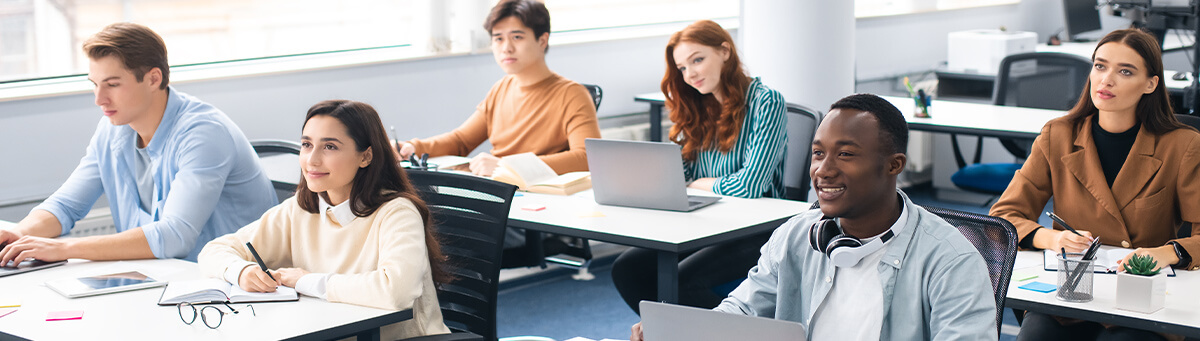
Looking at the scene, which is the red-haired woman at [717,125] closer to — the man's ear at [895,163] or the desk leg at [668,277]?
the desk leg at [668,277]

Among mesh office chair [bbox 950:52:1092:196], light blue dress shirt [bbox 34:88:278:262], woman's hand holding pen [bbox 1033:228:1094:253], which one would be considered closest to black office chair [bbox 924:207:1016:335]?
woman's hand holding pen [bbox 1033:228:1094:253]

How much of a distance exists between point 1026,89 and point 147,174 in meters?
3.64

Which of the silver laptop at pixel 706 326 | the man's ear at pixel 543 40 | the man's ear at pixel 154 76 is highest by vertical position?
the man's ear at pixel 543 40

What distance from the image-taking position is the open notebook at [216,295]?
2.30m

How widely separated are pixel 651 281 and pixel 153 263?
4.65 ft

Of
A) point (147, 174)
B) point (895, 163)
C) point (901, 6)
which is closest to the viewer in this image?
point (895, 163)

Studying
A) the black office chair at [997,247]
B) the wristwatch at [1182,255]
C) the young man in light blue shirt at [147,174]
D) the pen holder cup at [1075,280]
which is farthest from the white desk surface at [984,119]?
the young man in light blue shirt at [147,174]

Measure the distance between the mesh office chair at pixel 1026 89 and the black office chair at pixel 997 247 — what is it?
2.81 meters

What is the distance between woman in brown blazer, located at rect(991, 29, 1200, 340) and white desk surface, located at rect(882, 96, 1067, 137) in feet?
5.05

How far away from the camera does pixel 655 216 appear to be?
10.3 feet

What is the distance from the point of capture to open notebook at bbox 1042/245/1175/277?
2510 mm

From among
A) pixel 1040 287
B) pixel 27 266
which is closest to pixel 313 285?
pixel 27 266

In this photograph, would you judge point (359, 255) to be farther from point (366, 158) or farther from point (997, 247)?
point (997, 247)

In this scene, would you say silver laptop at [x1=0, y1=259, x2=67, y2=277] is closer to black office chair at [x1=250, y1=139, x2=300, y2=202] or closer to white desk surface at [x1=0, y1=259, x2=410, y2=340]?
white desk surface at [x1=0, y1=259, x2=410, y2=340]
